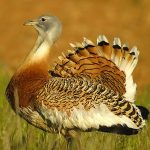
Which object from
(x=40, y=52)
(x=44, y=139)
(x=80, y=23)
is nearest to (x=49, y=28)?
(x=40, y=52)

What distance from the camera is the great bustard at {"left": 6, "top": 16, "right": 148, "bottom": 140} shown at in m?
5.61

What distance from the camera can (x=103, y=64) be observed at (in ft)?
20.7

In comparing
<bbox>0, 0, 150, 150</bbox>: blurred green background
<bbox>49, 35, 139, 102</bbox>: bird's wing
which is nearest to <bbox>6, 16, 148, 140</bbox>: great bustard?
<bbox>49, 35, 139, 102</bbox>: bird's wing

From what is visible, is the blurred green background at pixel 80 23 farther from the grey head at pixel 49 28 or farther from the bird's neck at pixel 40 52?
the bird's neck at pixel 40 52

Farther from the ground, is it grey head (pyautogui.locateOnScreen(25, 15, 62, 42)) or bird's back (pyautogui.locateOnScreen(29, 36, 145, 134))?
grey head (pyautogui.locateOnScreen(25, 15, 62, 42))

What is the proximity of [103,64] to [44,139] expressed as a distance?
1.23 meters

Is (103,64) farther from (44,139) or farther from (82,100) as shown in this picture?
(44,139)

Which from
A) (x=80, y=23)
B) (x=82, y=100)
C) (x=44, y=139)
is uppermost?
(x=80, y=23)

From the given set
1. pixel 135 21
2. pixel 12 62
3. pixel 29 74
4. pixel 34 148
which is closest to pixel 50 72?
pixel 29 74

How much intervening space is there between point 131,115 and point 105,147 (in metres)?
1.15

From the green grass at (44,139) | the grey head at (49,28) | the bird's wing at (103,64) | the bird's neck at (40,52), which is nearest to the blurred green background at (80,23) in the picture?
the bird's wing at (103,64)

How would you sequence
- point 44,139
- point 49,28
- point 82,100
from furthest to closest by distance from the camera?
1. point 49,28
2. point 82,100
3. point 44,139

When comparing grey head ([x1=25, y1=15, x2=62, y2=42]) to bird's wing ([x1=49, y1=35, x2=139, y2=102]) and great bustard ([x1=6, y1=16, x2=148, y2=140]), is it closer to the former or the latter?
great bustard ([x1=6, y1=16, x2=148, y2=140])

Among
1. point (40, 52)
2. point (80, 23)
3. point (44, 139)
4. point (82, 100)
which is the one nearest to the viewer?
point (44, 139)
